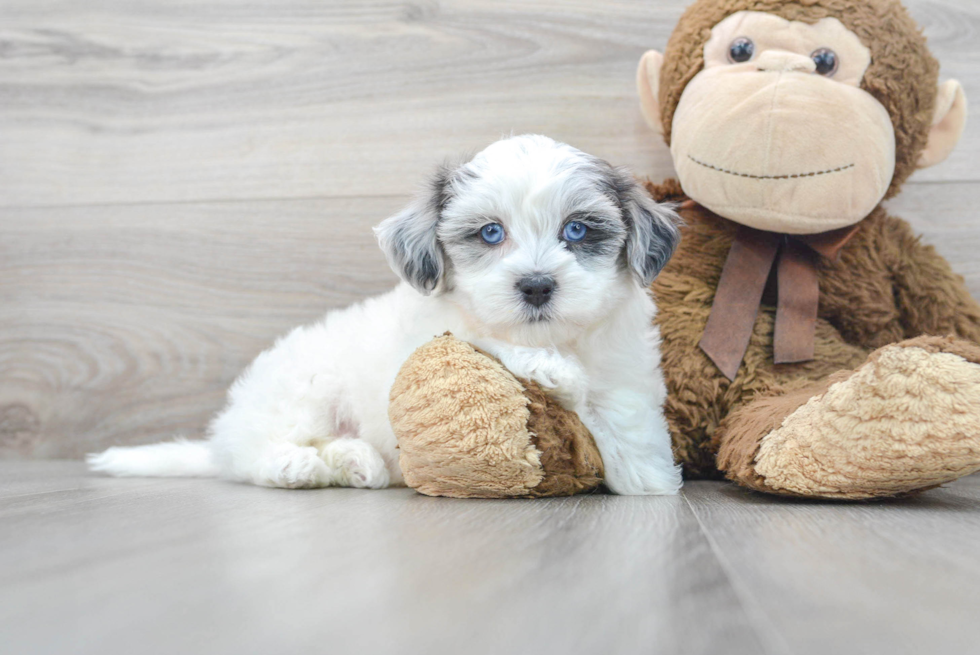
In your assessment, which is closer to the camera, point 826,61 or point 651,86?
point 826,61

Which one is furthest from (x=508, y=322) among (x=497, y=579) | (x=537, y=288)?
(x=497, y=579)

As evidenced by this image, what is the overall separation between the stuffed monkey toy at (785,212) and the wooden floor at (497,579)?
1.23 feet

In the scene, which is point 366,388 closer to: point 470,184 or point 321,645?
point 470,184

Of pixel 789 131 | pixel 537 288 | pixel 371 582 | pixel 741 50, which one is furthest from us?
pixel 741 50

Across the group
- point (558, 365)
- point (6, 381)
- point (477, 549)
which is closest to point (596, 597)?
point (477, 549)

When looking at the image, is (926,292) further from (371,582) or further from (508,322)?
(371,582)

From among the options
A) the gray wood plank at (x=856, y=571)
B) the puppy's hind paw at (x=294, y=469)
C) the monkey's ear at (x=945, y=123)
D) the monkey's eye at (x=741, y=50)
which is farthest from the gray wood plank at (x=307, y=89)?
the gray wood plank at (x=856, y=571)

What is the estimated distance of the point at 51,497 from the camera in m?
1.39

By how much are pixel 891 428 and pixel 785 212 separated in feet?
1.92

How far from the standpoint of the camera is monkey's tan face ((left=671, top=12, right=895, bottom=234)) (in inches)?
57.2

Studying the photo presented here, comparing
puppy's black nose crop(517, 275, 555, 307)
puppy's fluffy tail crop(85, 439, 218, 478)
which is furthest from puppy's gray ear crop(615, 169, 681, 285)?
puppy's fluffy tail crop(85, 439, 218, 478)

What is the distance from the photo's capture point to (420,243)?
1.35m

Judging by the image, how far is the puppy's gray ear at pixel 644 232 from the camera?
1.34m

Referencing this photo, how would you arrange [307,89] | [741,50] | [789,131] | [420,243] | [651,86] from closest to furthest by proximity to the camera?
[420,243] → [789,131] → [741,50] → [651,86] → [307,89]
